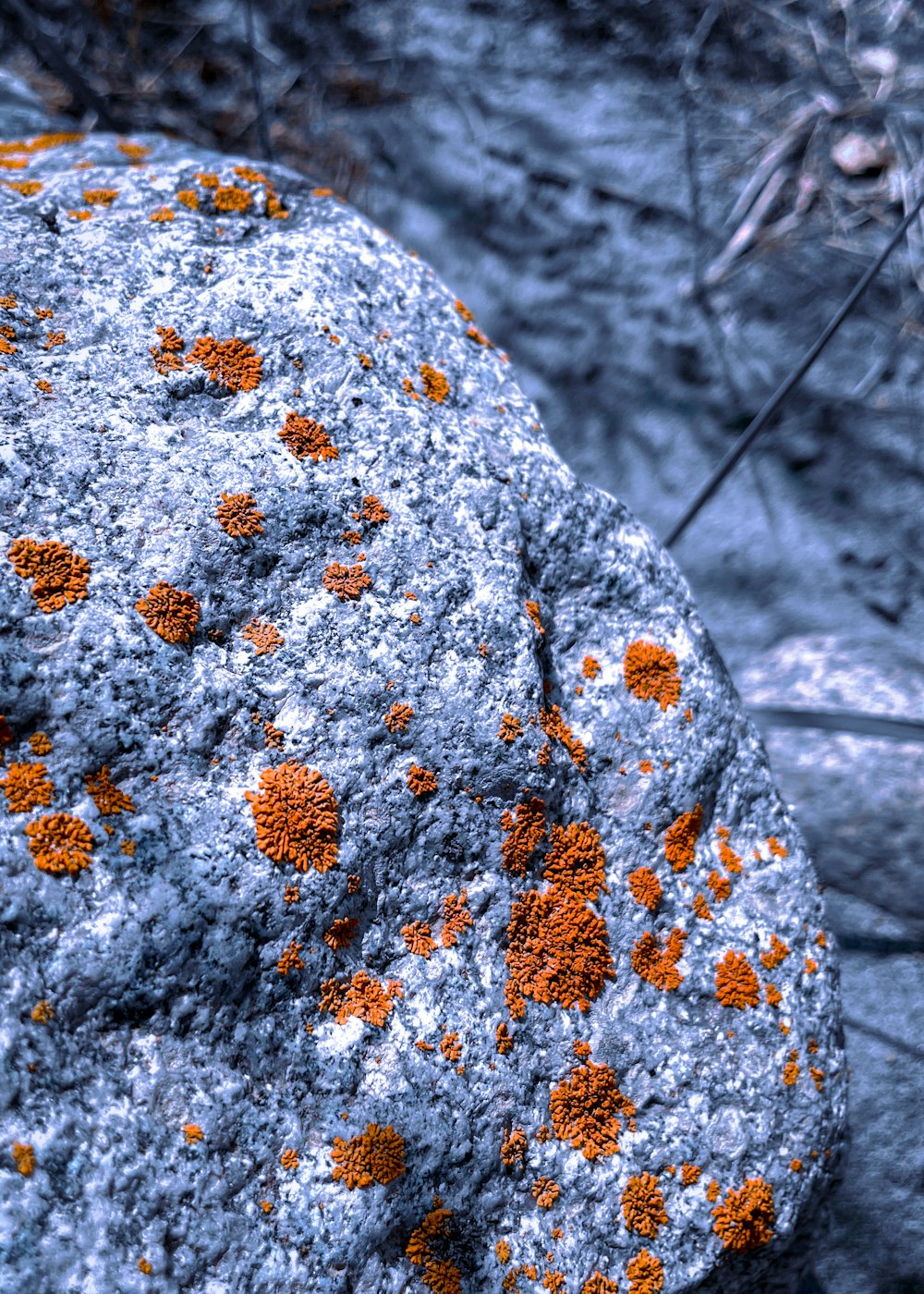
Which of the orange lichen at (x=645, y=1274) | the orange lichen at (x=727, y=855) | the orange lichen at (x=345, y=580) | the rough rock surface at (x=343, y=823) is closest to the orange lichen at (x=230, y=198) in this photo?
the rough rock surface at (x=343, y=823)

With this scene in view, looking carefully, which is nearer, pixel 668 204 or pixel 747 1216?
pixel 747 1216

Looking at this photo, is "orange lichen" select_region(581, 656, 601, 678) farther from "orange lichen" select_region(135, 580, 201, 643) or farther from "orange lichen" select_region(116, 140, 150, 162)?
"orange lichen" select_region(116, 140, 150, 162)

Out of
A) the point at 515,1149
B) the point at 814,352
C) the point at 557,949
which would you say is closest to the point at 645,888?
the point at 557,949

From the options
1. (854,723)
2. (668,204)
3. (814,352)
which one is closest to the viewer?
(814,352)

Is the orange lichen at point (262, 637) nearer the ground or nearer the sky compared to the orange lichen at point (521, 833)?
nearer the sky

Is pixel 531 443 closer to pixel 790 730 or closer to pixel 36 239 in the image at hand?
pixel 36 239

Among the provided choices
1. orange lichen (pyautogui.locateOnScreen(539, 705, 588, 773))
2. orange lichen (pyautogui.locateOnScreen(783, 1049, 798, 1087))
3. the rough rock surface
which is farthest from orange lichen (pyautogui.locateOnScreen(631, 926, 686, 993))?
orange lichen (pyautogui.locateOnScreen(539, 705, 588, 773))

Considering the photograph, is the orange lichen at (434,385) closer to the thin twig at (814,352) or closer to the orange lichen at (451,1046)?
the thin twig at (814,352)

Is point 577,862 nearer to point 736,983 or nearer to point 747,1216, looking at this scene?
point 736,983
